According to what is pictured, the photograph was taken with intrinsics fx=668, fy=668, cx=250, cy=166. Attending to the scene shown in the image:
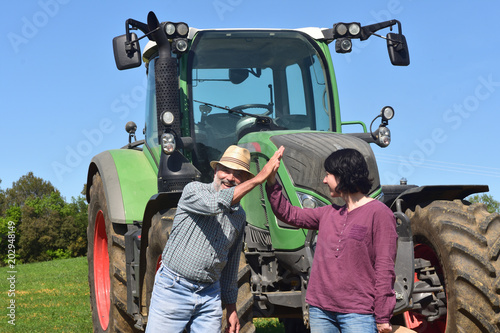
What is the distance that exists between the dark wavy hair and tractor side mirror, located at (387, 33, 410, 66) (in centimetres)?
276

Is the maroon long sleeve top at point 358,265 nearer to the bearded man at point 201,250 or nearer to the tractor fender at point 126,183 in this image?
the bearded man at point 201,250

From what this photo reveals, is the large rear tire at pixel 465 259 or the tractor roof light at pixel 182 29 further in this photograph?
the tractor roof light at pixel 182 29

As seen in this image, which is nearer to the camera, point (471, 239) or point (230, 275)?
point (230, 275)

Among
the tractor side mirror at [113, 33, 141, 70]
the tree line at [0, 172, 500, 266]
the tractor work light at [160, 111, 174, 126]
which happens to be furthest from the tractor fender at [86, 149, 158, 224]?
the tree line at [0, 172, 500, 266]

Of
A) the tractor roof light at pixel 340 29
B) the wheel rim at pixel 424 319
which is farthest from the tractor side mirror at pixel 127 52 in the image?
the wheel rim at pixel 424 319

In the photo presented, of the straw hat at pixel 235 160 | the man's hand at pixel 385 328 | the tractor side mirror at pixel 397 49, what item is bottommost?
the man's hand at pixel 385 328

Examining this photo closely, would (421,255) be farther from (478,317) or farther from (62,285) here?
(62,285)

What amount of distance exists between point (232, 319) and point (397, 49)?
3305 mm

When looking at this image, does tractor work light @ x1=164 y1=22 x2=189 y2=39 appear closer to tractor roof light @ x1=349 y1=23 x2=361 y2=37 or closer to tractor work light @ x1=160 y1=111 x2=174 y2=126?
tractor work light @ x1=160 y1=111 x2=174 y2=126

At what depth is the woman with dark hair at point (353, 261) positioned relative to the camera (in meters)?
3.47

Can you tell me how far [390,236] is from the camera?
3535 mm

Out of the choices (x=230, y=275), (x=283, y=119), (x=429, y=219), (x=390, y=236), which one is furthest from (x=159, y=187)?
(x=390, y=236)

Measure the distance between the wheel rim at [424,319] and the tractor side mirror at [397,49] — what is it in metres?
1.83

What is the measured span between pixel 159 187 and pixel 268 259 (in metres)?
1.14
